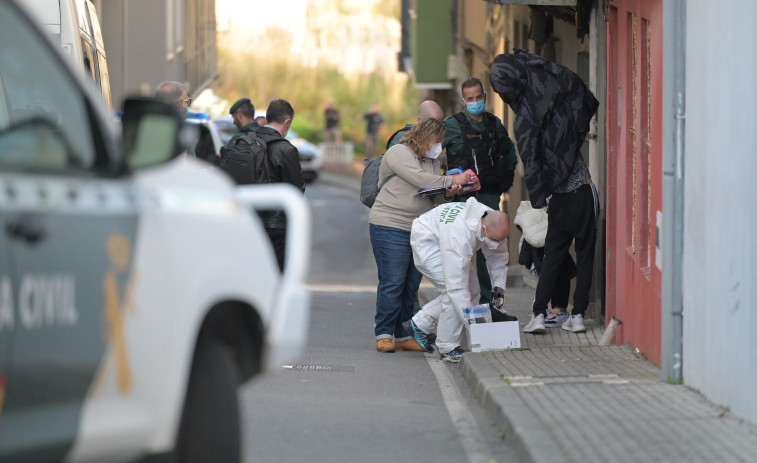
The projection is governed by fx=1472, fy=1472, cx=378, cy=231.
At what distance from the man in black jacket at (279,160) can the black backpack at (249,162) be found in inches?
2.3

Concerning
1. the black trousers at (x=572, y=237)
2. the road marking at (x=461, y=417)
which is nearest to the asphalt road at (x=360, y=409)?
the road marking at (x=461, y=417)

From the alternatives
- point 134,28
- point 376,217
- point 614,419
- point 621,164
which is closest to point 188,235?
point 614,419

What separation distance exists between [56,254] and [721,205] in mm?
4448

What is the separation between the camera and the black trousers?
1151cm

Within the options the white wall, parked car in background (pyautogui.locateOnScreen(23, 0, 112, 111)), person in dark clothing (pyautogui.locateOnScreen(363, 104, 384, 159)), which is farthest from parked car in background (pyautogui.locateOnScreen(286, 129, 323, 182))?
the white wall

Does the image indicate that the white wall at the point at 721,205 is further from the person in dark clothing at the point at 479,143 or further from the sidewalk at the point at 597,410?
the person in dark clothing at the point at 479,143

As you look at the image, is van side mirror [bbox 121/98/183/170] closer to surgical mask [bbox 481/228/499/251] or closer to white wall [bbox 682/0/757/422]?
white wall [bbox 682/0/757/422]

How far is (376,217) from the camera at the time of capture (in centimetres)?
1104

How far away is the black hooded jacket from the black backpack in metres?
1.88

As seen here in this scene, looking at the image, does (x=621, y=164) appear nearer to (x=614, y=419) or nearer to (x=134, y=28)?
(x=614, y=419)

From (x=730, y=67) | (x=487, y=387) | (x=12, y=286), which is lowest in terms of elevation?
(x=487, y=387)

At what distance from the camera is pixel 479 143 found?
1217 cm

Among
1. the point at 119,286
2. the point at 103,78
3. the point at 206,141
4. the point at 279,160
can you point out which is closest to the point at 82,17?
the point at 103,78

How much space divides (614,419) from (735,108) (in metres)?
1.65
